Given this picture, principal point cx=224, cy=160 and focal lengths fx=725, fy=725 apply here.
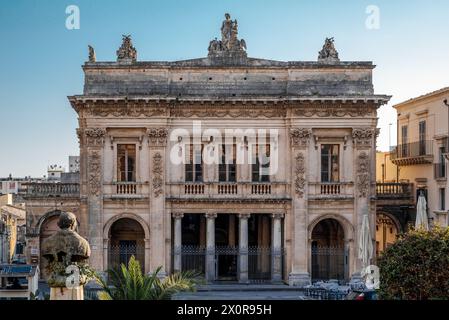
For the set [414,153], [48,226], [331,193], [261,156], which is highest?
[414,153]

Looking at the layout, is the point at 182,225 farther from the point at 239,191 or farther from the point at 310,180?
the point at 310,180

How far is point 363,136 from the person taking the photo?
33.8 metres

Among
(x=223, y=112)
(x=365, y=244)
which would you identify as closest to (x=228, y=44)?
(x=223, y=112)

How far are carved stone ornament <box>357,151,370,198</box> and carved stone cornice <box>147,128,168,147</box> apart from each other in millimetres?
Result: 9134

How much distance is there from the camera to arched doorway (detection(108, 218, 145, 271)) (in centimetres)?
3538

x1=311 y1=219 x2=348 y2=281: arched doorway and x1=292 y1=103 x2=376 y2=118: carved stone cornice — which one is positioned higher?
x1=292 y1=103 x2=376 y2=118: carved stone cornice

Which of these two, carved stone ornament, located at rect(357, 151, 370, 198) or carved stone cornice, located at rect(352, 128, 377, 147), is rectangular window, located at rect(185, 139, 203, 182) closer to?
carved stone cornice, located at rect(352, 128, 377, 147)

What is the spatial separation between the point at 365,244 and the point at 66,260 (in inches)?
833

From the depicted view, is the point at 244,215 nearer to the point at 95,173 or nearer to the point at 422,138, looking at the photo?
the point at 95,173

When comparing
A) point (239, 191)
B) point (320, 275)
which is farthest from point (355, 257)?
point (239, 191)

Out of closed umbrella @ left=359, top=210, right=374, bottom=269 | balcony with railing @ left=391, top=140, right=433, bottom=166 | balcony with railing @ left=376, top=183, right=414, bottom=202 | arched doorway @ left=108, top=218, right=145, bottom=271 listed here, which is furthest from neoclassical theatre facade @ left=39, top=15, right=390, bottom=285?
balcony with railing @ left=391, top=140, right=433, bottom=166

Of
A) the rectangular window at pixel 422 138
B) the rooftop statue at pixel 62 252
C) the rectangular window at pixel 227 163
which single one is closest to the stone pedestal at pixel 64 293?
the rooftop statue at pixel 62 252

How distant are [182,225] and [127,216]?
11.6 ft
